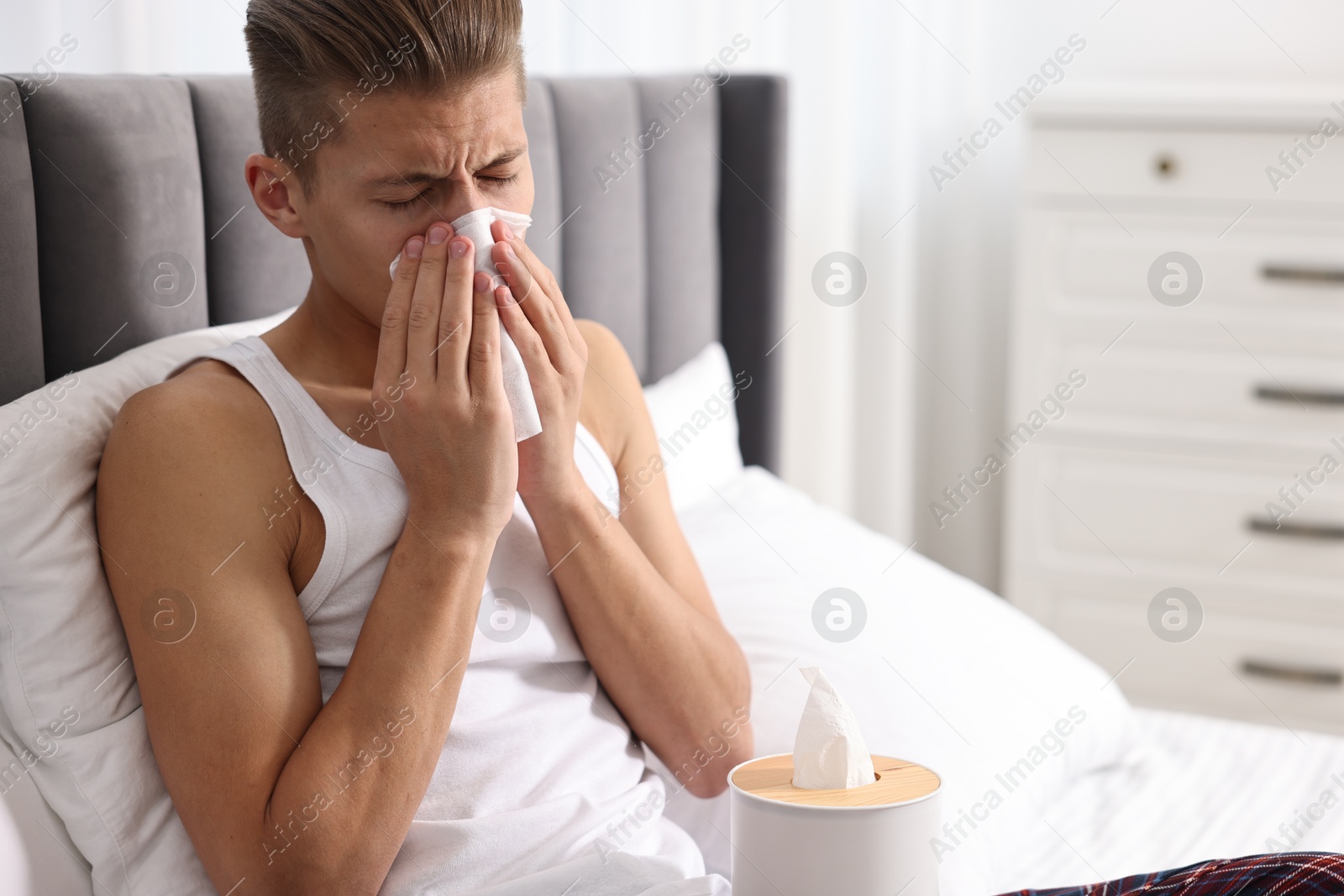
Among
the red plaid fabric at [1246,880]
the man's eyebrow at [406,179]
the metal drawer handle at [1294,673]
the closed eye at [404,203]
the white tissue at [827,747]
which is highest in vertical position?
the man's eyebrow at [406,179]

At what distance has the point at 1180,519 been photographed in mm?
2080

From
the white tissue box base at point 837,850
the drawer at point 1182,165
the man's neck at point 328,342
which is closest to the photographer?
the white tissue box base at point 837,850

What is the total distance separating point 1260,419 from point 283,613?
5.60 feet

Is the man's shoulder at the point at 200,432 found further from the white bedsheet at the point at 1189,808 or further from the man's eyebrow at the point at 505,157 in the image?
the white bedsheet at the point at 1189,808

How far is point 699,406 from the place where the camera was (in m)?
1.59

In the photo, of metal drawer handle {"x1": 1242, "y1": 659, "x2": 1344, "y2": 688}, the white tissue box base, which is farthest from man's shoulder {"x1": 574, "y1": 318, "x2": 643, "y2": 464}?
metal drawer handle {"x1": 1242, "y1": 659, "x2": 1344, "y2": 688}

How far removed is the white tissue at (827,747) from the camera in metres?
0.77

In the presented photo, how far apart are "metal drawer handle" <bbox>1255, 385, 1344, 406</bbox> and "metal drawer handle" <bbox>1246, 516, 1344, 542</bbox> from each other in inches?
7.8

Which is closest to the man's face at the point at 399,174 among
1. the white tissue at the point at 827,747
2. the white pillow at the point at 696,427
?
the white tissue at the point at 827,747

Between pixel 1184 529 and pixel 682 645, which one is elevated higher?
pixel 682 645

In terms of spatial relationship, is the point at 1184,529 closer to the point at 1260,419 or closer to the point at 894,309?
the point at 1260,419

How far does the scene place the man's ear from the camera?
3.04 ft

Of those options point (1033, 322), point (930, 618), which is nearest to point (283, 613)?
point (930, 618)

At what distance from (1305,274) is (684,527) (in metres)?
1.16
